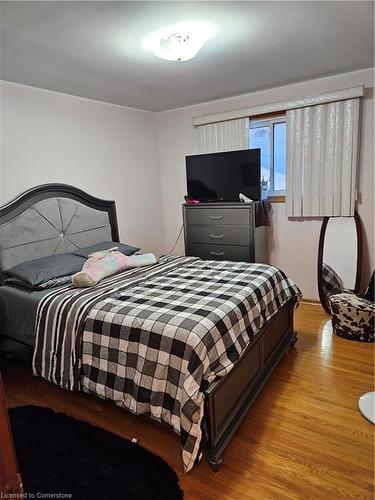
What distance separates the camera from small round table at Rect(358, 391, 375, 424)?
75.2 inches

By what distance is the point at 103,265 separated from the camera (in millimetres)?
2639

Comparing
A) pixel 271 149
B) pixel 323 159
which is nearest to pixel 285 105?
pixel 271 149

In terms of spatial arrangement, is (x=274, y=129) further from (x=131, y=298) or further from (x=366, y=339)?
(x=131, y=298)

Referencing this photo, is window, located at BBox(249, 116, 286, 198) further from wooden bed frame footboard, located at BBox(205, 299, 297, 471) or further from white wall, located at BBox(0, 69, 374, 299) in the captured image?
wooden bed frame footboard, located at BBox(205, 299, 297, 471)

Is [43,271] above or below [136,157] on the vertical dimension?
below

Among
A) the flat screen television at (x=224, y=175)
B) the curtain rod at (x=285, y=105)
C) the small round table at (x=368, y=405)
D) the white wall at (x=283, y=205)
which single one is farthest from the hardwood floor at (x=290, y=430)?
the curtain rod at (x=285, y=105)

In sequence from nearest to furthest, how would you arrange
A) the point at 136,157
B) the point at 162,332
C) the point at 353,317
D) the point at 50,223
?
the point at 162,332 < the point at 353,317 < the point at 50,223 < the point at 136,157

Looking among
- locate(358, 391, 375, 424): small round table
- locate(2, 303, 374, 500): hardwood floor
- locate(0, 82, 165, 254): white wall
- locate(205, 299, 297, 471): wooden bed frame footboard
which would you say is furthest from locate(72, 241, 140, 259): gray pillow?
locate(358, 391, 375, 424): small round table

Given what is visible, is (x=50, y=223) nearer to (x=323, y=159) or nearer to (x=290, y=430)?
(x=290, y=430)

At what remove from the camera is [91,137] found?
3451mm

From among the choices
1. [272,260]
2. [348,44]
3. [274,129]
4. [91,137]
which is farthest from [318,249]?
[91,137]

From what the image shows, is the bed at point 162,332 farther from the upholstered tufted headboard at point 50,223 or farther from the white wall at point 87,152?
the white wall at point 87,152

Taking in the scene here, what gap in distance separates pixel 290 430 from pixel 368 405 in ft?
1.79

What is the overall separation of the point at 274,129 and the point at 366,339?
235 cm
